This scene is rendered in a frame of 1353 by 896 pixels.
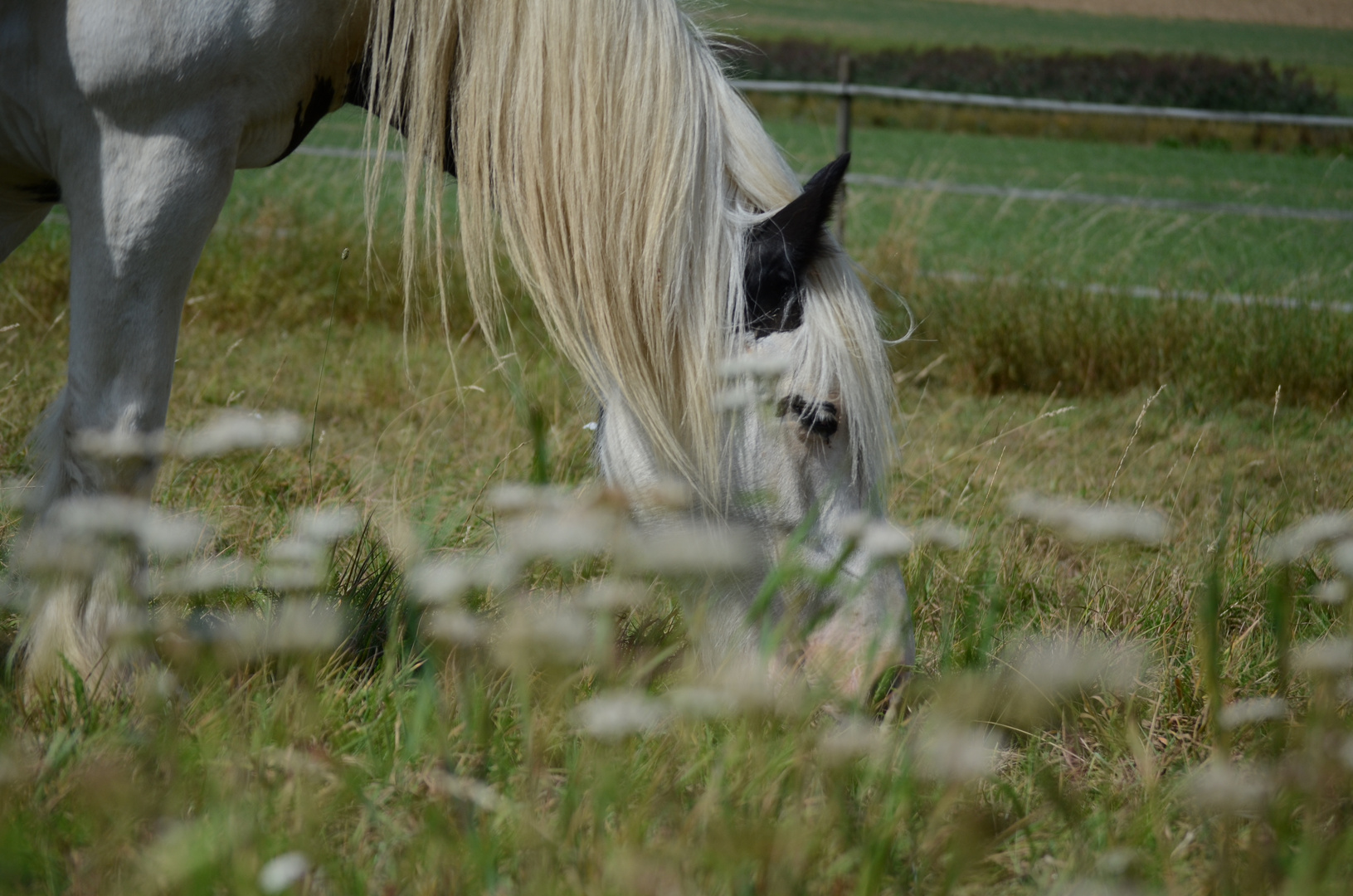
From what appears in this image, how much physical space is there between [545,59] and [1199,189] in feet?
31.5

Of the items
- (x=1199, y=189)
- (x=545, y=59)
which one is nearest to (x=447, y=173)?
(x=545, y=59)

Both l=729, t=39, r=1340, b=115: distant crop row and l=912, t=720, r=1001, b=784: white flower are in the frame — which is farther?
l=729, t=39, r=1340, b=115: distant crop row

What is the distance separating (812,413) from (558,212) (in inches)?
21.4

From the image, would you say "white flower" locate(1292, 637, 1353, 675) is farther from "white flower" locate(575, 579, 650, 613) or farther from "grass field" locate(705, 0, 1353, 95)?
"grass field" locate(705, 0, 1353, 95)

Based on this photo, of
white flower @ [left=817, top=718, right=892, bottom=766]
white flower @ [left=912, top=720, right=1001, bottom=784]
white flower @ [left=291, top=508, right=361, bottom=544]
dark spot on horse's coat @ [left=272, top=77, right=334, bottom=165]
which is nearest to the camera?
A: white flower @ [left=912, top=720, right=1001, bottom=784]

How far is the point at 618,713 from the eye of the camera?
1.17 meters

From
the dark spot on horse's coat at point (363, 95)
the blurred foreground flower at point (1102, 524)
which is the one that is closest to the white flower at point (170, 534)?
the dark spot on horse's coat at point (363, 95)

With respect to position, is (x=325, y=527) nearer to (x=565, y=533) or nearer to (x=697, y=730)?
(x=565, y=533)

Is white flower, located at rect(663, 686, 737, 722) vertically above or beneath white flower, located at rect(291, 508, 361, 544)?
beneath

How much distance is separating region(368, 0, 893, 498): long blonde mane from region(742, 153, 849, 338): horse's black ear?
3 centimetres

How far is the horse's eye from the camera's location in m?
1.79

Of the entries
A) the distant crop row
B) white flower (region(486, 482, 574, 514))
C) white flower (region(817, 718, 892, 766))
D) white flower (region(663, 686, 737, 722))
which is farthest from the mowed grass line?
white flower (region(663, 686, 737, 722))

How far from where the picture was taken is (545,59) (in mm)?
1847

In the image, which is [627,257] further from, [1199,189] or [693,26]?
[1199,189]
